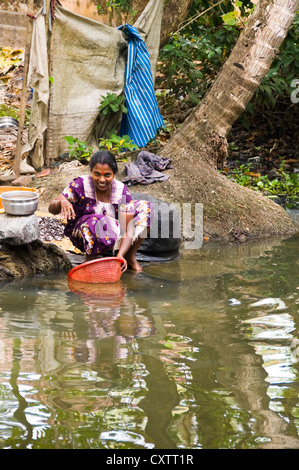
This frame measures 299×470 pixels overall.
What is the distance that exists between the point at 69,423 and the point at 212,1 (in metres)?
7.26

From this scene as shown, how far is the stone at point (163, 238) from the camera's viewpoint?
5.68 m

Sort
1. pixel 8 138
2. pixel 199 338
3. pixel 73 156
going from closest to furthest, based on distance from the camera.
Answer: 1. pixel 199 338
2. pixel 73 156
3. pixel 8 138

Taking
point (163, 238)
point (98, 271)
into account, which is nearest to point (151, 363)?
point (98, 271)

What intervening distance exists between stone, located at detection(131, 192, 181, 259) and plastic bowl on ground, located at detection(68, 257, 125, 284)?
1.03 meters

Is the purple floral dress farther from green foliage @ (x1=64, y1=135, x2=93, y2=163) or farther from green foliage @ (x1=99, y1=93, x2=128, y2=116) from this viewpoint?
green foliage @ (x1=99, y1=93, x2=128, y2=116)

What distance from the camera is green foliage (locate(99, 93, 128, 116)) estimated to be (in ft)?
24.0

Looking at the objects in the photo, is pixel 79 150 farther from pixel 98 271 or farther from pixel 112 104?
pixel 98 271

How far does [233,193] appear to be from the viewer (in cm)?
689

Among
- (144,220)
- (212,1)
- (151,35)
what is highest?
(212,1)

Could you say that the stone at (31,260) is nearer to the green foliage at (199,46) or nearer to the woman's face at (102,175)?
the woman's face at (102,175)

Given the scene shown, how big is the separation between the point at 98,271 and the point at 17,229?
64 cm

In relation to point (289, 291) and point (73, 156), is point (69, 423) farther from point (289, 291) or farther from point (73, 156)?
point (73, 156)

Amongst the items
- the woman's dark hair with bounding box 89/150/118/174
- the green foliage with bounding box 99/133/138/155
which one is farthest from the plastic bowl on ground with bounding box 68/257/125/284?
the green foliage with bounding box 99/133/138/155

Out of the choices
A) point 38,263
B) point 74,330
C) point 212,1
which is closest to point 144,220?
Answer: point 38,263
